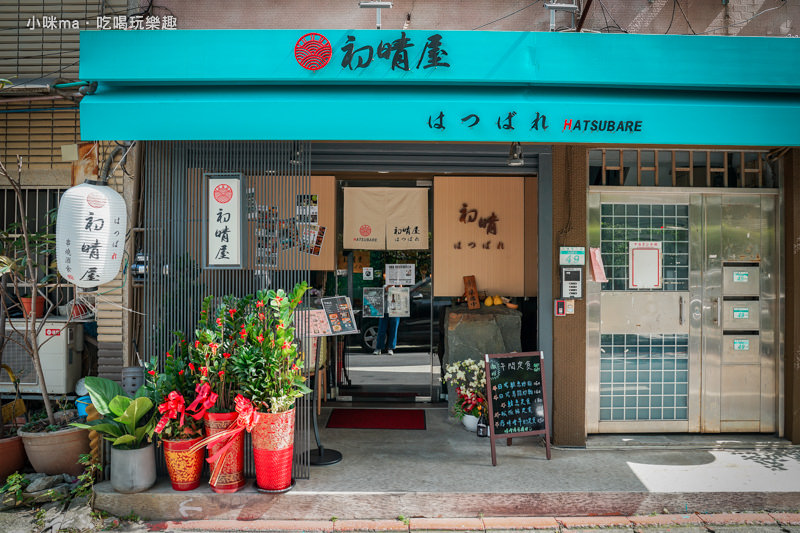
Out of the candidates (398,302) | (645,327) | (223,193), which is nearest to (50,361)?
(223,193)

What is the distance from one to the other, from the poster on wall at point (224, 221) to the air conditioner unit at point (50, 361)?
2657 mm

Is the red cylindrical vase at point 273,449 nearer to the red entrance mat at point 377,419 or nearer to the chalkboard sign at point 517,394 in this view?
the red entrance mat at point 377,419

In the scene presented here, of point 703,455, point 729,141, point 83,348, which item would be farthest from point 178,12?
point 703,455

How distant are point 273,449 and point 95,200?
267 centimetres

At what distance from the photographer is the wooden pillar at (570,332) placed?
6113 mm

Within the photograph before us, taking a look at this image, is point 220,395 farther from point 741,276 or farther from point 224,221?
point 741,276

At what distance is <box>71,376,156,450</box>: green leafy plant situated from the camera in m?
4.85

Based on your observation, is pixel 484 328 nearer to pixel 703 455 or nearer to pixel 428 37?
pixel 703 455

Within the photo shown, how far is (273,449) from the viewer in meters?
4.90

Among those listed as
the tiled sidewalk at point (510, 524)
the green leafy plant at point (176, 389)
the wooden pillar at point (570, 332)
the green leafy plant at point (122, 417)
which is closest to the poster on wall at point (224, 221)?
the green leafy plant at point (176, 389)

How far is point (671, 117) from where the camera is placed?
5145 mm

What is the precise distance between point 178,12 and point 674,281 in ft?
21.0

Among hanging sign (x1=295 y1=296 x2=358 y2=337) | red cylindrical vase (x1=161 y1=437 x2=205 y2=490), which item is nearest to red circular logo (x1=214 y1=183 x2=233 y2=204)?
hanging sign (x1=295 y1=296 x2=358 y2=337)

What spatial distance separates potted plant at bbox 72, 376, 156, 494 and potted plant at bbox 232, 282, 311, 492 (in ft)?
3.08
